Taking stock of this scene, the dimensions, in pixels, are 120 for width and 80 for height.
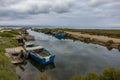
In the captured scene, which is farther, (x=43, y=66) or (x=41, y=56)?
(x=41, y=56)

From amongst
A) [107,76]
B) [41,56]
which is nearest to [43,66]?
[41,56]

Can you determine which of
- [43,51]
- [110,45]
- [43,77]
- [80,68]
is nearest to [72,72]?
[80,68]

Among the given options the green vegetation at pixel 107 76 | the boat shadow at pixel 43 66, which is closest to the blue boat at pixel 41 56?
the boat shadow at pixel 43 66

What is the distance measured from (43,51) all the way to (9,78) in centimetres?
1897

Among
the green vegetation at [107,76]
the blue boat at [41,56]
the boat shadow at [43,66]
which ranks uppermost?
the green vegetation at [107,76]

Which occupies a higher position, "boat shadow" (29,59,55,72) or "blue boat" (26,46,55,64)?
"blue boat" (26,46,55,64)

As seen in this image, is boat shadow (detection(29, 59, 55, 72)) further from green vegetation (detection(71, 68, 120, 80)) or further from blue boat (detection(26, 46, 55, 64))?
green vegetation (detection(71, 68, 120, 80))

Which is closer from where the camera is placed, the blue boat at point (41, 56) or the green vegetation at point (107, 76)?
the green vegetation at point (107, 76)

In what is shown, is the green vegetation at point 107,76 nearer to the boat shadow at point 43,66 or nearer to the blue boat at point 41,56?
the boat shadow at point 43,66

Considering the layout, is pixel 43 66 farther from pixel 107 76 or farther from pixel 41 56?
pixel 107 76

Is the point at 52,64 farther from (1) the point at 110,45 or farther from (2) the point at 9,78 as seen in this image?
(1) the point at 110,45

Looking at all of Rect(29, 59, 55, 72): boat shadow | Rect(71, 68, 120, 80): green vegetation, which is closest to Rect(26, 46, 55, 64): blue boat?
Rect(29, 59, 55, 72): boat shadow

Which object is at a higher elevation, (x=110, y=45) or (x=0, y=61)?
(x=0, y=61)

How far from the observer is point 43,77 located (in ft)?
46.4
